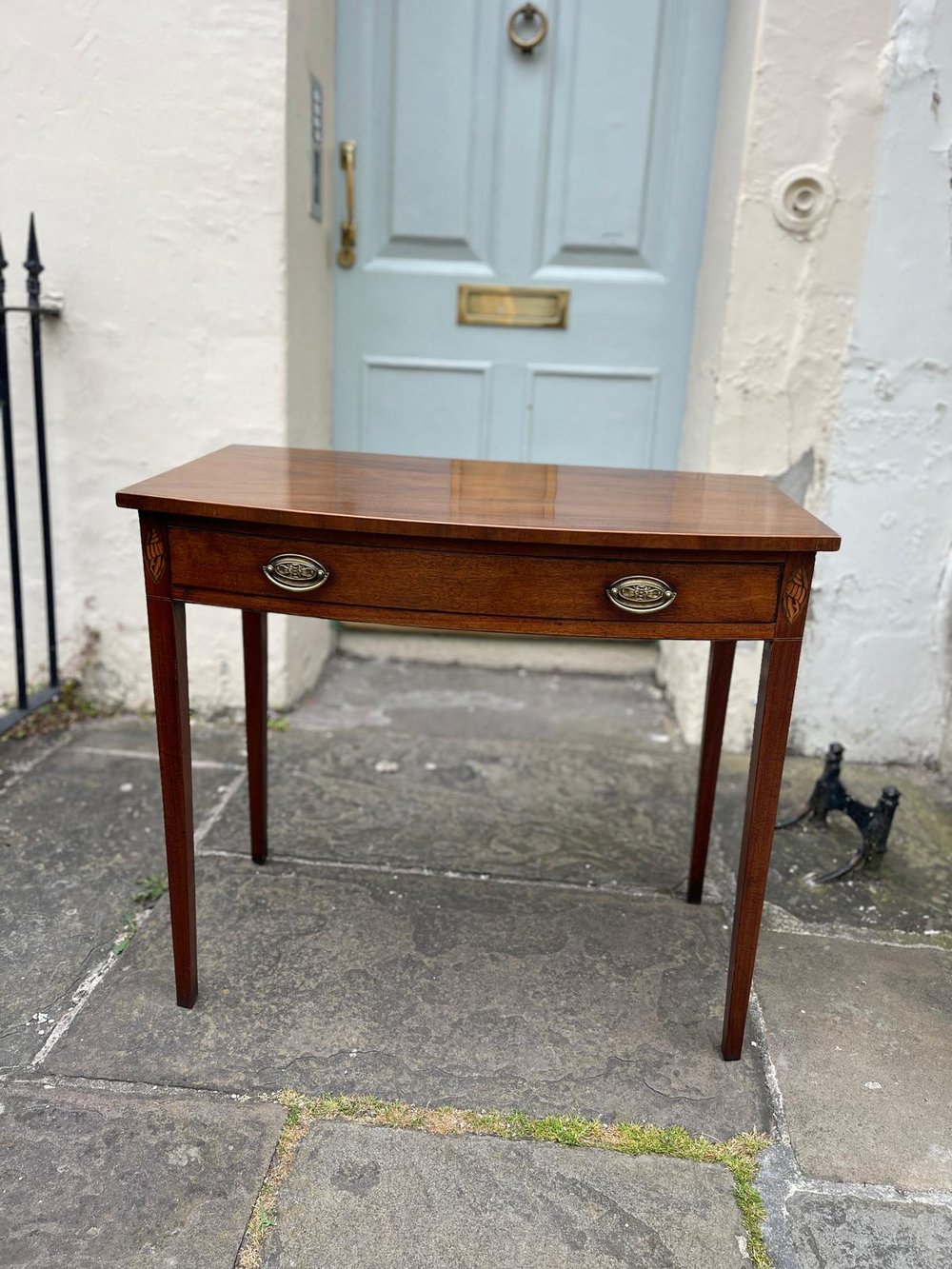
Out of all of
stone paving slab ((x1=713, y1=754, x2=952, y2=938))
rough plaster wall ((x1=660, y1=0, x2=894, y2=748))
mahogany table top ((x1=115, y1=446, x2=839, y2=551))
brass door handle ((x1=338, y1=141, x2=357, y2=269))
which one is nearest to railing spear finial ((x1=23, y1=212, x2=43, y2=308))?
brass door handle ((x1=338, y1=141, x2=357, y2=269))

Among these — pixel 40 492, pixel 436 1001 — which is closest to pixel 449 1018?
pixel 436 1001

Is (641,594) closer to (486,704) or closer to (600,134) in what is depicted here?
(486,704)

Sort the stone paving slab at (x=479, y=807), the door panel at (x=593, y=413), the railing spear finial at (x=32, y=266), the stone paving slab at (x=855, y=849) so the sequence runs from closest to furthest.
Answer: the stone paving slab at (x=855, y=849), the stone paving slab at (x=479, y=807), the railing spear finial at (x=32, y=266), the door panel at (x=593, y=413)

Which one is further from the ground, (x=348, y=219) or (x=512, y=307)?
(x=348, y=219)

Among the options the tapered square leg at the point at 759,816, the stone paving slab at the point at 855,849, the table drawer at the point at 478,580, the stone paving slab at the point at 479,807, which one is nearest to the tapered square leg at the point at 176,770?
the table drawer at the point at 478,580

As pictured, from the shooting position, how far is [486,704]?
3.08m

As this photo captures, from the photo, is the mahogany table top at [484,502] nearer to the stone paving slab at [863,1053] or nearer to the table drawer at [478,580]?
the table drawer at [478,580]

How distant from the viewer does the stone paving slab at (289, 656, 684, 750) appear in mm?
2895

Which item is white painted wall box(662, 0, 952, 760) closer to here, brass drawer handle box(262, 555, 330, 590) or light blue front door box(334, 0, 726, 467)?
light blue front door box(334, 0, 726, 467)

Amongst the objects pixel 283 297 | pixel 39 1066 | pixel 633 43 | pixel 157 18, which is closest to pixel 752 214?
pixel 633 43

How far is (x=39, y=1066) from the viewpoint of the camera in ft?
4.98

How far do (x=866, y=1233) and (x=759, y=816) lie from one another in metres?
0.57

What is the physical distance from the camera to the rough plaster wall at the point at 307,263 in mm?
2566

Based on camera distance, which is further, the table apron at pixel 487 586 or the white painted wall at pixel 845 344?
the white painted wall at pixel 845 344
